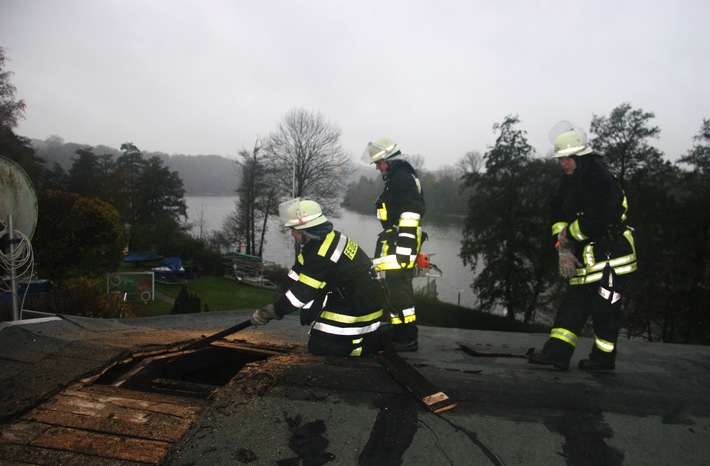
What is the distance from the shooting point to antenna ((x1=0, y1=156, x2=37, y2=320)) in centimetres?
468

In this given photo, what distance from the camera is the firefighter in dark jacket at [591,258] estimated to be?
3.90 metres

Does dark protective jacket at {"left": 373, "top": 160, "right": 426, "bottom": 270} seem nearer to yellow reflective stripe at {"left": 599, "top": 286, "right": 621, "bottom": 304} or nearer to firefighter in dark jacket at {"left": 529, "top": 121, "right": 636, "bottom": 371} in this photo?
firefighter in dark jacket at {"left": 529, "top": 121, "right": 636, "bottom": 371}

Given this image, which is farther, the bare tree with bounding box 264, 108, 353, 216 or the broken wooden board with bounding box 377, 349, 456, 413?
the bare tree with bounding box 264, 108, 353, 216

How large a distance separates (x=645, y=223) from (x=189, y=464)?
22907mm

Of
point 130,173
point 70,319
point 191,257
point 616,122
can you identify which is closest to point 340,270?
point 70,319

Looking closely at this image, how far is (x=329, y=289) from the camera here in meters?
4.02

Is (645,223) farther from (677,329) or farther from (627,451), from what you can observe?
(627,451)

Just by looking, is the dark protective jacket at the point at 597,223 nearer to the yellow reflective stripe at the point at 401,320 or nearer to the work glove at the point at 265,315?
the yellow reflective stripe at the point at 401,320

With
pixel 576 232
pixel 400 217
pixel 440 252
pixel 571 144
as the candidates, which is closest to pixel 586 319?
pixel 576 232

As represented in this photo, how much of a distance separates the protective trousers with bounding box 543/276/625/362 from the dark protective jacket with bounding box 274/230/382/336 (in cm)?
160

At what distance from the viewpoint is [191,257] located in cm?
3631

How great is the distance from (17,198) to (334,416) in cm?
430

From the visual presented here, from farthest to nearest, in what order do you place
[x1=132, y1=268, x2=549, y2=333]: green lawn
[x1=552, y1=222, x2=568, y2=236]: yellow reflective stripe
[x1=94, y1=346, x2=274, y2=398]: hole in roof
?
1. [x1=132, y1=268, x2=549, y2=333]: green lawn
2. [x1=552, y1=222, x2=568, y2=236]: yellow reflective stripe
3. [x1=94, y1=346, x2=274, y2=398]: hole in roof

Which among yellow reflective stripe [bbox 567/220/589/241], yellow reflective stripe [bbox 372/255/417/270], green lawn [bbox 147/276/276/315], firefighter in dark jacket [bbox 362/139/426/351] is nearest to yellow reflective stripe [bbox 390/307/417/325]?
firefighter in dark jacket [bbox 362/139/426/351]
